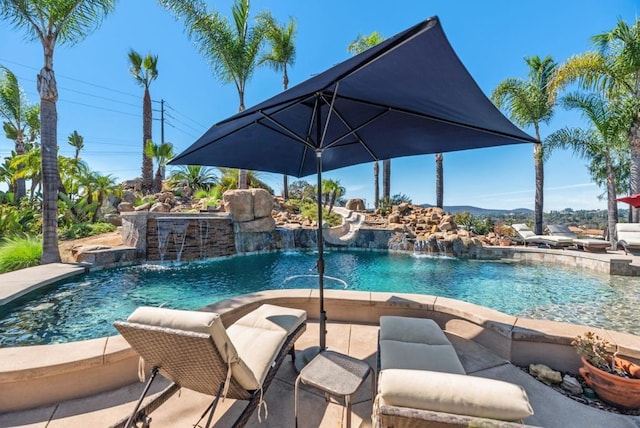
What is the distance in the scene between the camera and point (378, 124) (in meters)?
3.41

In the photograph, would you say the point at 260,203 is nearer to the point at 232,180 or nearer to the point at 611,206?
the point at 232,180

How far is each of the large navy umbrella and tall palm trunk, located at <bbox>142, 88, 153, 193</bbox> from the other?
17.5 meters

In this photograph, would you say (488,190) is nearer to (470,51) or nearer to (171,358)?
(470,51)

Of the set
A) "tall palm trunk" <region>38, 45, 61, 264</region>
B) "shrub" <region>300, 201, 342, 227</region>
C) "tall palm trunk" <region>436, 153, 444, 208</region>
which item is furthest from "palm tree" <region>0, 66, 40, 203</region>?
"tall palm trunk" <region>436, 153, 444, 208</region>

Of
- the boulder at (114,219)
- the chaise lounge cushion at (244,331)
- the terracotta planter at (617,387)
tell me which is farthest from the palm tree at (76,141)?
the terracotta planter at (617,387)

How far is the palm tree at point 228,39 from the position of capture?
12586 millimetres

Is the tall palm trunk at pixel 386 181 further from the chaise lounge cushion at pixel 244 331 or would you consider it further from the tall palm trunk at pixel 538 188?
the chaise lounge cushion at pixel 244 331

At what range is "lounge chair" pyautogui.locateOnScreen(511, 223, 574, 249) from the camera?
10.1 metres

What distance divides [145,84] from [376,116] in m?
20.8

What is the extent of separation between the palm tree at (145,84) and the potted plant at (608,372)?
21200 mm

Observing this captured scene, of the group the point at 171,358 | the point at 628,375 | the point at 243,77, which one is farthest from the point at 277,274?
the point at 243,77

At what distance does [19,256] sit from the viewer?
6.94 m

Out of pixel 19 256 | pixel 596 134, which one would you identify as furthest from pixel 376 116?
pixel 596 134

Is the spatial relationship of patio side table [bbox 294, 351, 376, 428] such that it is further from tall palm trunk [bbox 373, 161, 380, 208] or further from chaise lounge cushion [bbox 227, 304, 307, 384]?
tall palm trunk [bbox 373, 161, 380, 208]
